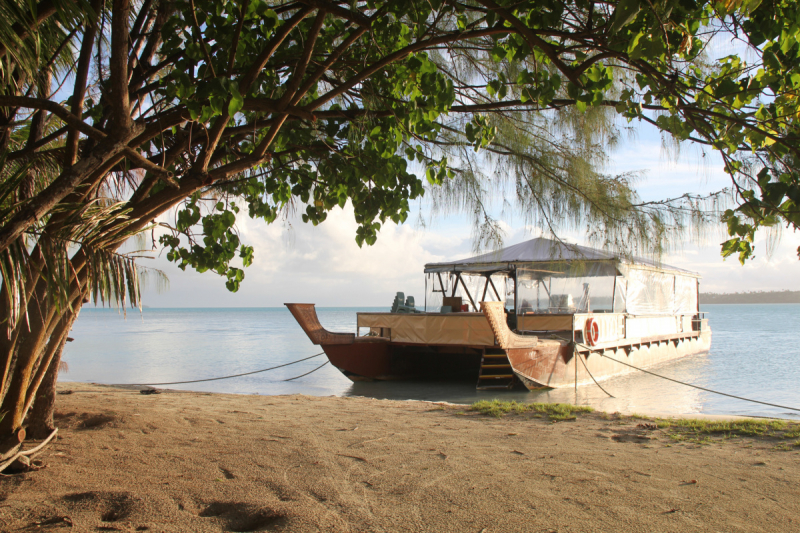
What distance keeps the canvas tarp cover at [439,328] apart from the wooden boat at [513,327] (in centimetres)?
2

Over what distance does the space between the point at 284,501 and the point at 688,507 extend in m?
2.28

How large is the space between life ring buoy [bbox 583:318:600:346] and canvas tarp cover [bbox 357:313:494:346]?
2735 millimetres

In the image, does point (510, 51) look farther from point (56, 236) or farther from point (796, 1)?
point (56, 236)

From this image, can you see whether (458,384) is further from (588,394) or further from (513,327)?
(588,394)

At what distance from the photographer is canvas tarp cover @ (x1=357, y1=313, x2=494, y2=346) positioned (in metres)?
11.7

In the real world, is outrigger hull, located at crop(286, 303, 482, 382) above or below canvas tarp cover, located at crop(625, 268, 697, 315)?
below

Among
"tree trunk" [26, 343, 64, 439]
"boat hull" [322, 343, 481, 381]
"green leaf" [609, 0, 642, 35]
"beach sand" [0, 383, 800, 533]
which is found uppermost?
"green leaf" [609, 0, 642, 35]

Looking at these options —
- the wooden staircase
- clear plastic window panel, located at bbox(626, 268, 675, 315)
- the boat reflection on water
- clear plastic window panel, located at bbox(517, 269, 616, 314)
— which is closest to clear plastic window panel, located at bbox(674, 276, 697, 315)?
clear plastic window panel, located at bbox(626, 268, 675, 315)

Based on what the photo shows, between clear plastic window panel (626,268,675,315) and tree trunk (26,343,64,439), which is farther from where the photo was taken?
clear plastic window panel (626,268,675,315)

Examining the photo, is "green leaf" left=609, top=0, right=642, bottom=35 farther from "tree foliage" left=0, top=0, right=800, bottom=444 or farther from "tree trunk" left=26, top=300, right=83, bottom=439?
"tree trunk" left=26, top=300, right=83, bottom=439

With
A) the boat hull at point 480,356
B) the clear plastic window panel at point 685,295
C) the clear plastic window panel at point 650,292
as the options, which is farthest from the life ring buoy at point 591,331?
the clear plastic window panel at point 685,295

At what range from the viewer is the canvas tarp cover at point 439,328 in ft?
38.4

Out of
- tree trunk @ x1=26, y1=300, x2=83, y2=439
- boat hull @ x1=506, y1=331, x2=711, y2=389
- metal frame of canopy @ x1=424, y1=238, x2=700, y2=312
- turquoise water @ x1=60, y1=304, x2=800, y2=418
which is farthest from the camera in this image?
metal frame of canopy @ x1=424, y1=238, x2=700, y2=312

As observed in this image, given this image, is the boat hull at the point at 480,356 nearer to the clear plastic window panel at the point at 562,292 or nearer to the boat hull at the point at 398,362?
the boat hull at the point at 398,362
